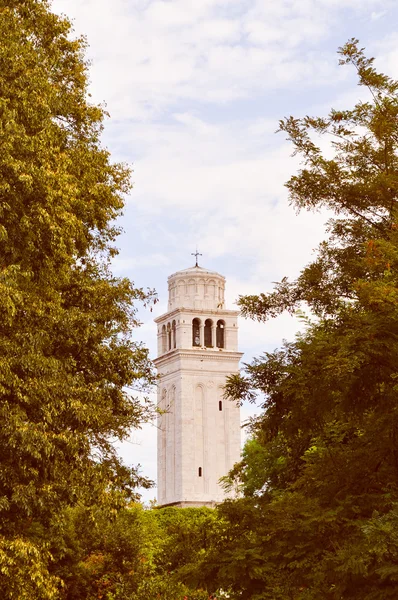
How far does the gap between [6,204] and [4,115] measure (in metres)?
1.60

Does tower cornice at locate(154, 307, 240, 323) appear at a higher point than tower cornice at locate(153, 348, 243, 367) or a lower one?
higher

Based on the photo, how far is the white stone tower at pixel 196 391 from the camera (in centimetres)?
10006

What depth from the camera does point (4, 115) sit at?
18.7 m

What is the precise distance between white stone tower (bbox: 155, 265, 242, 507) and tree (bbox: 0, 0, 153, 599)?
76703mm

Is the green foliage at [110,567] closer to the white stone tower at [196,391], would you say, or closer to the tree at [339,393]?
the tree at [339,393]

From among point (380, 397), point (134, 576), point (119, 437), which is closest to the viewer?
point (380, 397)

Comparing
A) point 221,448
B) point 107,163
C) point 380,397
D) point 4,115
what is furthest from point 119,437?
point 221,448

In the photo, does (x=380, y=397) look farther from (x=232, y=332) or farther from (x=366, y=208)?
(x=232, y=332)

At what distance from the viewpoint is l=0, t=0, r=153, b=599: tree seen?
18703 millimetres

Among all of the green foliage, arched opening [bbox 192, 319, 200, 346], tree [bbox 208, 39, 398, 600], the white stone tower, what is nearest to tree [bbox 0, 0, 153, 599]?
tree [bbox 208, 39, 398, 600]

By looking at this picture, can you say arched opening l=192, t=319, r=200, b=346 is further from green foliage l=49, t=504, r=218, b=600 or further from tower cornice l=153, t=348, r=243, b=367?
green foliage l=49, t=504, r=218, b=600

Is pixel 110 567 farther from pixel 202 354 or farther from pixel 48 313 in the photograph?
pixel 202 354

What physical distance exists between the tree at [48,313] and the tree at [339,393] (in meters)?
3.73

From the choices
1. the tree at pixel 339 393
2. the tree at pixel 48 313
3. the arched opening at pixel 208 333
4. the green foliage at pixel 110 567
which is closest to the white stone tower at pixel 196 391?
the arched opening at pixel 208 333
